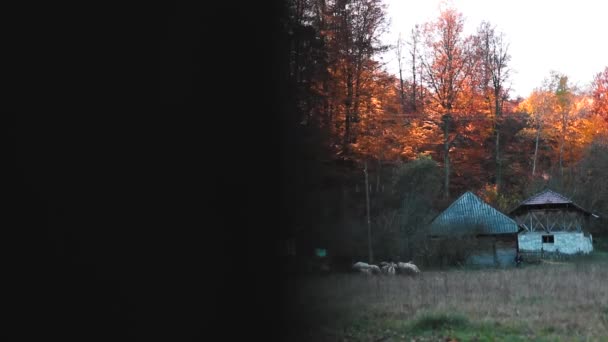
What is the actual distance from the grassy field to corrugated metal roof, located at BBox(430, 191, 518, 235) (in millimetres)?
12637

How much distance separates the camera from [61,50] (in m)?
5.91

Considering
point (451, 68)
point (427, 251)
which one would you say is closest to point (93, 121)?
point (427, 251)

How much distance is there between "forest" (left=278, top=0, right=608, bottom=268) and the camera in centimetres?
1323

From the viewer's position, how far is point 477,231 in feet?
104

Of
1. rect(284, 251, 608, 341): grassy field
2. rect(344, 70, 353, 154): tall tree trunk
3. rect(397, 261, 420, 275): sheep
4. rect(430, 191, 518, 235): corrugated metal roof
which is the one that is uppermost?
rect(344, 70, 353, 154): tall tree trunk

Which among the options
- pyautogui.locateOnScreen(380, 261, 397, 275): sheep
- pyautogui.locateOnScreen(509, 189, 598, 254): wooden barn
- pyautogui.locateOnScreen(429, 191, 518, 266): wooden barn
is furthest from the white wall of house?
pyautogui.locateOnScreen(380, 261, 397, 275): sheep

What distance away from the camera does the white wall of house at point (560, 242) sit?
37.9 metres

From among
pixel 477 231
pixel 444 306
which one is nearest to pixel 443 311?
pixel 444 306

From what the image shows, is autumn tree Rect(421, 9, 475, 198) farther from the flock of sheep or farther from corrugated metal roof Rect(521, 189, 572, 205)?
the flock of sheep

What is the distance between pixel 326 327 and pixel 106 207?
459 centimetres

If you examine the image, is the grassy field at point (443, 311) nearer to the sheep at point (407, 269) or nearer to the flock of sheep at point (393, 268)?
the flock of sheep at point (393, 268)

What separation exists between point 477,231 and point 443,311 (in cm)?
2002

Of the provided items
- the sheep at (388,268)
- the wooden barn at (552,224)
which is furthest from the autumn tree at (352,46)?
the wooden barn at (552,224)

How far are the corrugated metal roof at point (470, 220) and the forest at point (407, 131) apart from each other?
1.14 m
